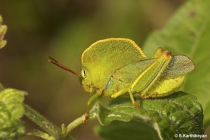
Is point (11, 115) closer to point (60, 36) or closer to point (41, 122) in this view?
point (41, 122)

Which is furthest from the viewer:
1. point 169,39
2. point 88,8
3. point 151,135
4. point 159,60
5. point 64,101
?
point 88,8

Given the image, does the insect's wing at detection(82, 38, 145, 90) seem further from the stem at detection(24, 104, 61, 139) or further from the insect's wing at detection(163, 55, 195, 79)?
the stem at detection(24, 104, 61, 139)

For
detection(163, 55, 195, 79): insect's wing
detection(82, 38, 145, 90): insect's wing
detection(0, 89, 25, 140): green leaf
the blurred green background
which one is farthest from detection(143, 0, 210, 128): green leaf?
the blurred green background

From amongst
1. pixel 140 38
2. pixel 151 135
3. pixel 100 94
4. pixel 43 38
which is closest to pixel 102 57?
pixel 100 94

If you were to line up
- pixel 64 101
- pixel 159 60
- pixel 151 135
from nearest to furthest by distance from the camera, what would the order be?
1. pixel 159 60
2. pixel 151 135
3. pixel 64 101

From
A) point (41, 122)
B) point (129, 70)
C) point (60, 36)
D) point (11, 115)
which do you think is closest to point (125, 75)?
point (129, 70)

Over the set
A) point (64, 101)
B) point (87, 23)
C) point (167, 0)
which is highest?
point (167, 0)

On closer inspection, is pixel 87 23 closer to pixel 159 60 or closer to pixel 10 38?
pixel 10 38
